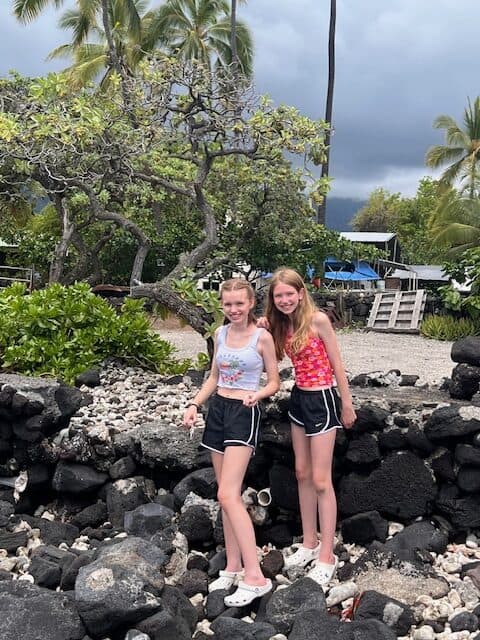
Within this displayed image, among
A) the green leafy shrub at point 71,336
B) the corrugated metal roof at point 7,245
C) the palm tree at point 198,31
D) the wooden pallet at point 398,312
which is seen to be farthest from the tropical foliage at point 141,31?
the green leafy shrub at point 71,336

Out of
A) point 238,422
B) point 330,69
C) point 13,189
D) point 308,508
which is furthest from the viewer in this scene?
point 330,69

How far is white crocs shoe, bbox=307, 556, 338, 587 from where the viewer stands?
11.7 ft

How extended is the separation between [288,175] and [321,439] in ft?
23.9

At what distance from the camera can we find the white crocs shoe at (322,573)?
3.57 m

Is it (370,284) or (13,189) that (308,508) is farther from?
(370,284)

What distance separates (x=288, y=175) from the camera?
10.3 m

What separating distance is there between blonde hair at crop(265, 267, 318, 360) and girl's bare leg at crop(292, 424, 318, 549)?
1.52 feet

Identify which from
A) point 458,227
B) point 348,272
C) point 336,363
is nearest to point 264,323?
point 336,363

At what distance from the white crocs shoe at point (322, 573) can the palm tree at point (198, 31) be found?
24512 millimetres

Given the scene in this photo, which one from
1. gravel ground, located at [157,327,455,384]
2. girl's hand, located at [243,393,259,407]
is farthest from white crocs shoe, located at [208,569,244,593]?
gravel ground, located at [157,327,455,384]

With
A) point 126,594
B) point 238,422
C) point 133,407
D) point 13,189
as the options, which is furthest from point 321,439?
point 13,189

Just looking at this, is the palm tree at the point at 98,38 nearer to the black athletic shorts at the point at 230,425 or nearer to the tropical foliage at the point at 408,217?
the tropical foliage at the point at 408,217

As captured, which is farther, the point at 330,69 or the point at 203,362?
the point at 330,69

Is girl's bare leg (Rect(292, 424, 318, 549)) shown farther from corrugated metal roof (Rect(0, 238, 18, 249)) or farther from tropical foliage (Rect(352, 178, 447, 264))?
tropical foliage (Rect(352, 178, 447, 264))
